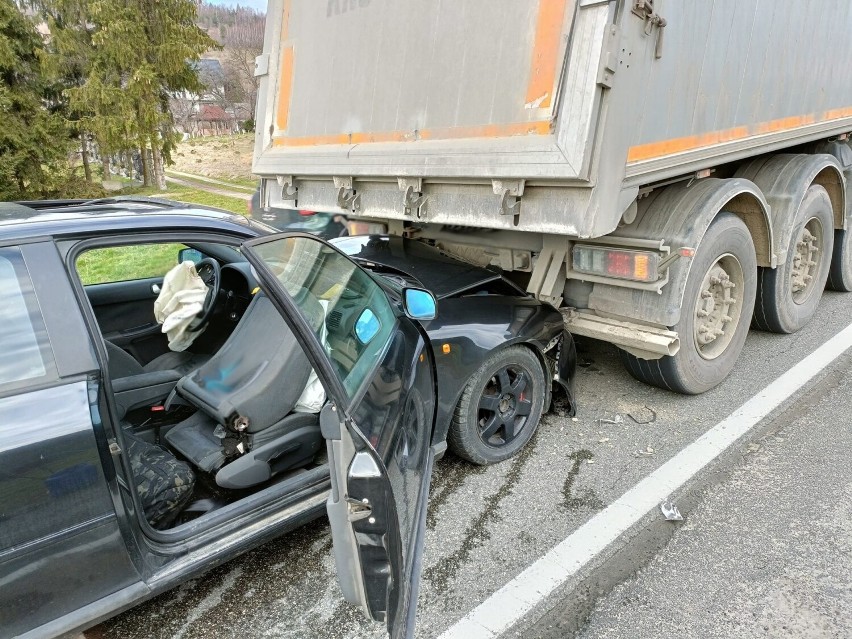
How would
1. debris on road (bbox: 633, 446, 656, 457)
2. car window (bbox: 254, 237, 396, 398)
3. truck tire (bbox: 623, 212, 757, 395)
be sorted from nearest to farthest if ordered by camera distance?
car window (bbox: 254, 237, 396, 398)
debris on road (bbox: 633, 446, 656, 457)
truck tire (bbox: 623, 212, 757, 395)

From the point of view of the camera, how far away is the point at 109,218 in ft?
6.65

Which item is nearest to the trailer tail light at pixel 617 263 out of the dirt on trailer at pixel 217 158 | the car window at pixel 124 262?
the car window at pixel 124 262

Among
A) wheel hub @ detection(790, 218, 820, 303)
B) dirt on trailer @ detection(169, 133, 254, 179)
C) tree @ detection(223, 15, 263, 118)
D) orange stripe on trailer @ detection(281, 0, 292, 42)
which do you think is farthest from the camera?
tree @ detection(223, 15, 263, 118)

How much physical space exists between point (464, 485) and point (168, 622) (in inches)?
57.6

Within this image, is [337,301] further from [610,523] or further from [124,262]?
[124,262]

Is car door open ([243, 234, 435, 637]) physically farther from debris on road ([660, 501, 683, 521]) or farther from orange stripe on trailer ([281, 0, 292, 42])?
orange stripe on trailer ([281, 0, 292, 42])

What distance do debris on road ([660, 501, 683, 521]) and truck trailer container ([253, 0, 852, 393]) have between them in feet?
2.85

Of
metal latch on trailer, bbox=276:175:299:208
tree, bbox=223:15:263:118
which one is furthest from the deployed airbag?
tree, bbox=223:15:263:118

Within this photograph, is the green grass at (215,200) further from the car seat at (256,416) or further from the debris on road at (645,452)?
the debris on road at (645,452)

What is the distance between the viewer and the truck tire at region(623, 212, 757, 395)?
10.9ft

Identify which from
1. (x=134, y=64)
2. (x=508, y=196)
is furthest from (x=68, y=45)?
(x=508, y=196)

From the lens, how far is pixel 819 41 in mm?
4023

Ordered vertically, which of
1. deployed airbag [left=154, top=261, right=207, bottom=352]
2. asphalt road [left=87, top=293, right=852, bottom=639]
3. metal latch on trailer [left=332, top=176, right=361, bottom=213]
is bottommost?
asphalt road [left=87, top=293, right=852, bottom=639]

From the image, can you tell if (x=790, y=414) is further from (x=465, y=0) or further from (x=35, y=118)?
(x=35, y=118)
